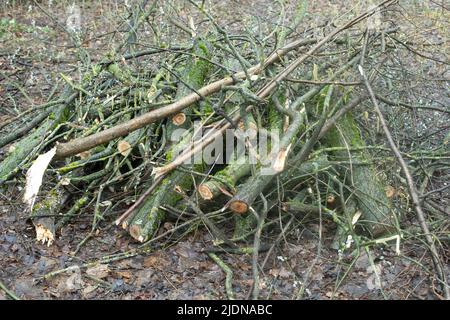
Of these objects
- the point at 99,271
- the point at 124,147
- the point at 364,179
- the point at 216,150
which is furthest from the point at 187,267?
the point at 364,179

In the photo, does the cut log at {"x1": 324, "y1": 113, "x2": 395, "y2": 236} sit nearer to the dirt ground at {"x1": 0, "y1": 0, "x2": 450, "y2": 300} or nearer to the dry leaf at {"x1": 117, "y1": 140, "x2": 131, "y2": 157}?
the dirt ground at {"x1": 0, "y1": 0, "x2": 450, "y2": 300}

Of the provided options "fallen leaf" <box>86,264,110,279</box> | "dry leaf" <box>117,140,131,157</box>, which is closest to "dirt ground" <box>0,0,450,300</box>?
"fallen leaf" <box>86,264,110,279</box>

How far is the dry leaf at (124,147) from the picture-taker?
167 inches

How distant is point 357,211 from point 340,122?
75 cm

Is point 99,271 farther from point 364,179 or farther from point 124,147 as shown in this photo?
point 364,179

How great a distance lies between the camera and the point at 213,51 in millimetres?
4871

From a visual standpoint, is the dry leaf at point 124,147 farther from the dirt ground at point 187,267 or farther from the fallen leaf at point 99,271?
the fallen leaf at point 99,271

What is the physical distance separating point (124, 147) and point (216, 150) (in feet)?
2.44

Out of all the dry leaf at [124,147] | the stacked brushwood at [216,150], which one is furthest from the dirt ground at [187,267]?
the dry leaf at [124,147]

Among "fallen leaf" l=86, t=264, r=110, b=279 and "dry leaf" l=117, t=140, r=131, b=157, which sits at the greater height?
"dry leaf" l=117, t=140, r=131, b=157

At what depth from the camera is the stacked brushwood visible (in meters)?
3.88
